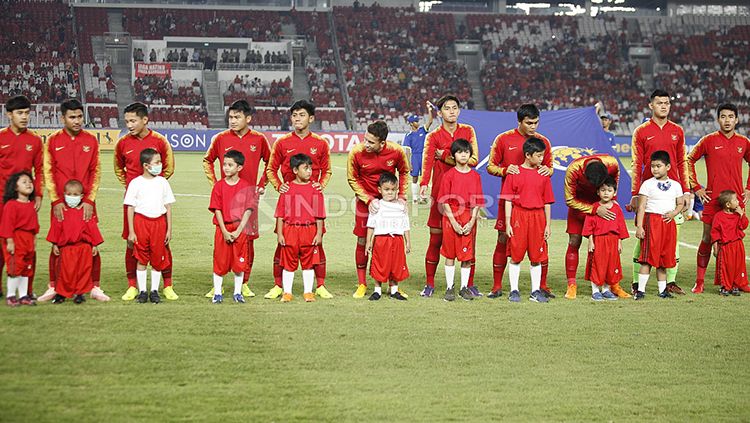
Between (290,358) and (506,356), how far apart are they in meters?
1.66

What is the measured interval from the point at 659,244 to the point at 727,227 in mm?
937

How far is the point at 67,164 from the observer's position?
8.63 metres

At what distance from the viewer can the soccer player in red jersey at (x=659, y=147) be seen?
9820 mm

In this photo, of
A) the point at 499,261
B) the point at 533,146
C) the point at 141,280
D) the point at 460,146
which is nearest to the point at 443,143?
the point at 460,146

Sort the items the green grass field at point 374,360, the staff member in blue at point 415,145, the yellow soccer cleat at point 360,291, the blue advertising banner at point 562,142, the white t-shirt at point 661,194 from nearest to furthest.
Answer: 1. the green grass field at point 374,360
2. the yellow soccer cleat at point 360,291
3. the white t-shirt at point 661,194
4. the blue advertising banner at point 562,142
5. the staff member in blue at point 415,145

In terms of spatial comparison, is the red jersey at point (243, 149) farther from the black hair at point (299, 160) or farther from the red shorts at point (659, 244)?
the red shorts at point (659, 244)

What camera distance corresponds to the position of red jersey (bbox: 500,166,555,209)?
29.9 ft

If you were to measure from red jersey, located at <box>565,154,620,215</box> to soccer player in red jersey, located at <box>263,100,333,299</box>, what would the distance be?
8.52 ft

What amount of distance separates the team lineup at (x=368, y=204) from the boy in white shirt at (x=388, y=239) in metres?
0.01

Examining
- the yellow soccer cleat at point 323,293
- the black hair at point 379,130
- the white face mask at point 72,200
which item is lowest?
the yellow soccer cleat at point 323,293

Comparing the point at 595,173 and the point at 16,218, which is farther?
the point at 595,173

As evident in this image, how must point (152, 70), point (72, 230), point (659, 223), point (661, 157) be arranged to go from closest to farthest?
1. point (72, 230)
2. point (661, 157)
3. point (659, 223)
4. point (152, 70)

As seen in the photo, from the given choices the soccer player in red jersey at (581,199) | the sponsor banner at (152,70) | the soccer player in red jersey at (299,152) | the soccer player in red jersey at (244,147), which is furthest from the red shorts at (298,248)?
the sponsor banner at (152,70)

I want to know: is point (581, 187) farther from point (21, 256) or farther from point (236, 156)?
point (21, 256)
